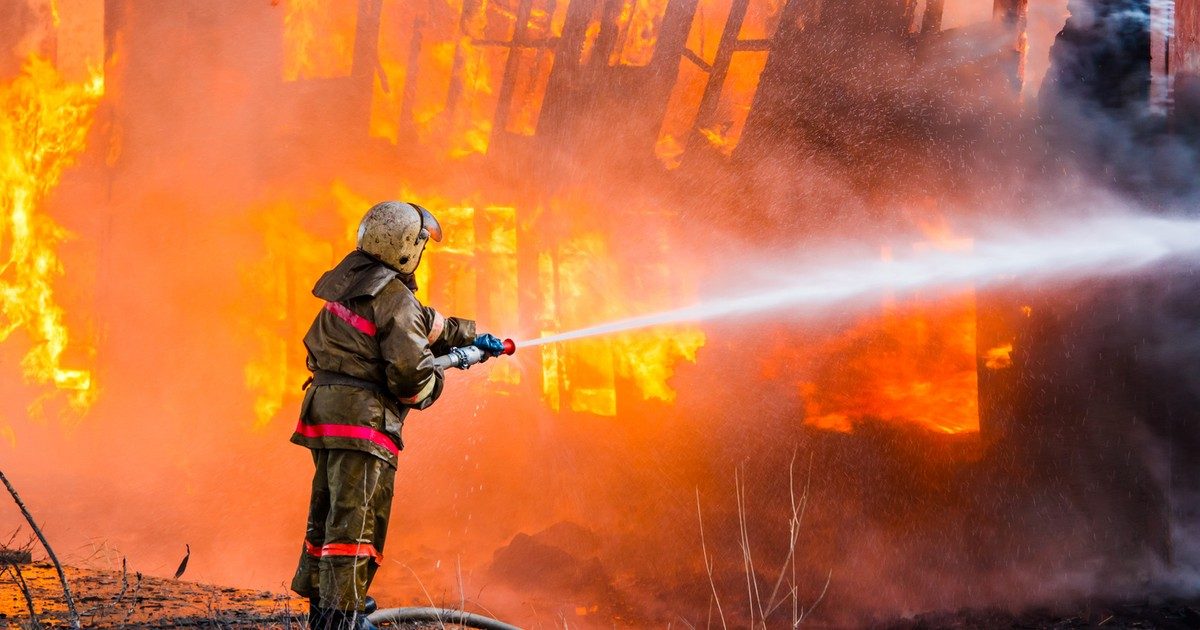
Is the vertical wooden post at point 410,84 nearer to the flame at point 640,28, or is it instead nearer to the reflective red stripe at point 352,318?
the flame at point 640,28

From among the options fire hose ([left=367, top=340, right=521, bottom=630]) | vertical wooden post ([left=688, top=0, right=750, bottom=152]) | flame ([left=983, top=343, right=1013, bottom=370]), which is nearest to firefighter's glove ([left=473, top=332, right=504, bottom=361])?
fire hose ([left=367, top=340, right=521, bottom=630])

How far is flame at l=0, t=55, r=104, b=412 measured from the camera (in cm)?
1128

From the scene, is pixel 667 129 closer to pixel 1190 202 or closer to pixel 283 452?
pixel 1190 202

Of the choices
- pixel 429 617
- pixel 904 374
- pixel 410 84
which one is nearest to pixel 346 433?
pixel 429 617

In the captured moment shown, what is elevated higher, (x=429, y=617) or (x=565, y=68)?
(x=565, y=68)

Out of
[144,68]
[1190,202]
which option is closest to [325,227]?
[144,68]

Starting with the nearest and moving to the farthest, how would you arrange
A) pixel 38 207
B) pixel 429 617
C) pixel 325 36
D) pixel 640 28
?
pixel 429 617 → pixel 640 28 → pixel 325 36 → pixel 38 207

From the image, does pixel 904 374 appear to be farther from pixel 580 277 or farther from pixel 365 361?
pixel 365 361

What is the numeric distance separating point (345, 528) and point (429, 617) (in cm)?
81

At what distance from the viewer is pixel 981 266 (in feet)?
29.6

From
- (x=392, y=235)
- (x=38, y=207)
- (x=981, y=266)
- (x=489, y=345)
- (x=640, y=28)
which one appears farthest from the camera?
(x=38, y=207)

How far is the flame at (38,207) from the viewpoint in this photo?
1128 cm

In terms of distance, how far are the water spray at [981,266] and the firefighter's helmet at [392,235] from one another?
2.24 meters

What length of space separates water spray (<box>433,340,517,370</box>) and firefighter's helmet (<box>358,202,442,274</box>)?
42cm
